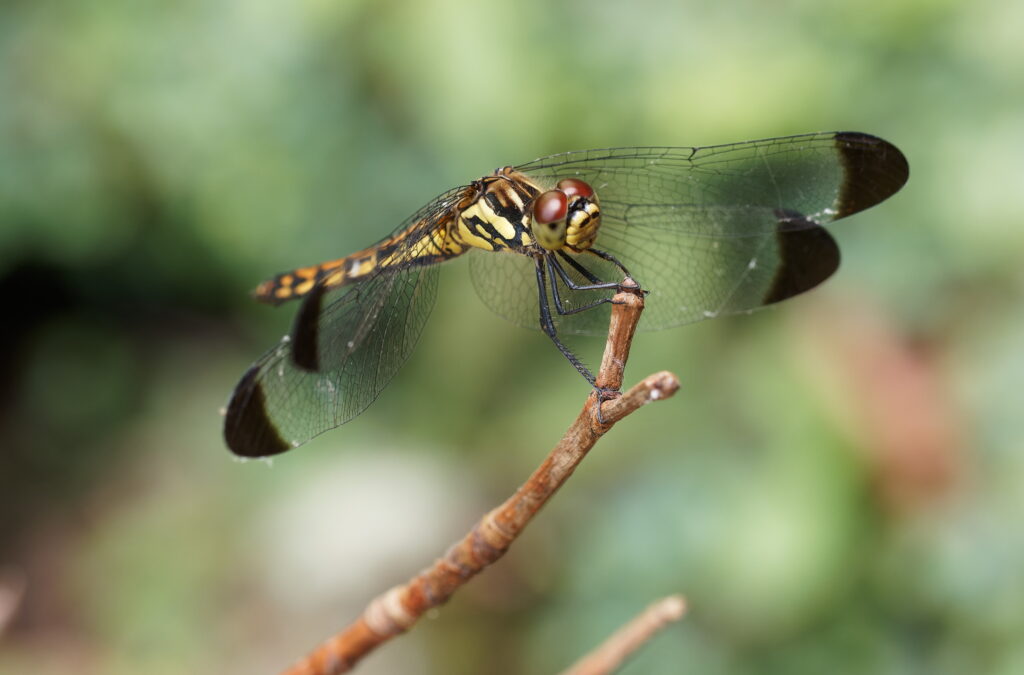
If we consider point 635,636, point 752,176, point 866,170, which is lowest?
point 635,636

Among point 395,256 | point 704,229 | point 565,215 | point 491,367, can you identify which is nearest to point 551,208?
point 565,215

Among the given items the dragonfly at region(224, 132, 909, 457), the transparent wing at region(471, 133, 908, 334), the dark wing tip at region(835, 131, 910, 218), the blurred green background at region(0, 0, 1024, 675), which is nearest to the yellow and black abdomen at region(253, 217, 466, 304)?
the dragonfly at region(224, 132, 909, 457)

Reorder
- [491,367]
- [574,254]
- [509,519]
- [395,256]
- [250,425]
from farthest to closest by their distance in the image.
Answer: [491,367] → [574,254] → [395,256] → [250,425] → [509,519]

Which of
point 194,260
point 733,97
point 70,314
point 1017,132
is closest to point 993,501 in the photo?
point 1017,132

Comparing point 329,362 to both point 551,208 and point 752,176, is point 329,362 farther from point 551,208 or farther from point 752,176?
point 752,176

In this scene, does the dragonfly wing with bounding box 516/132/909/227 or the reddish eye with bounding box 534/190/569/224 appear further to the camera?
the dragonfly wing with bounding box 516/132/909/227

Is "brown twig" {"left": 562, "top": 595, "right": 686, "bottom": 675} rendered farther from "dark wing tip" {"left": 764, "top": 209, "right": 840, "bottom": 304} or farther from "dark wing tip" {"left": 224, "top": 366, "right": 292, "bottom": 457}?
"dark wing tip" {"left": 764, "top": 209, "right": 840, "bottom": 304}

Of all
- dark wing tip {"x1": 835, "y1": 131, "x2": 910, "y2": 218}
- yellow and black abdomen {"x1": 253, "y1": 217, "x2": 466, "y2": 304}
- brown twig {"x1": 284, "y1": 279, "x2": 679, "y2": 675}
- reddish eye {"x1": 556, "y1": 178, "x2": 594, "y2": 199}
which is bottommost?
brown twig {"x1": 284, "y1": 279, "x2": 679, "y2": 675}
